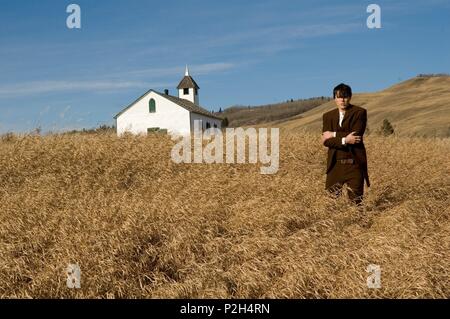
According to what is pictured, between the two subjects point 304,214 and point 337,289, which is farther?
point 304,214

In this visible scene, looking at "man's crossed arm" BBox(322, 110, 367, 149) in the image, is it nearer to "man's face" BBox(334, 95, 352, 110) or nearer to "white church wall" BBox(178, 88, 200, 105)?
"man's face" BBox(334, 95, 352, 110)

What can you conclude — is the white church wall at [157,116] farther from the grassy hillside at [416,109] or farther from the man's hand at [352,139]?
the man's hand at [352,139]

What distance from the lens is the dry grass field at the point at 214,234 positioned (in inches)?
189

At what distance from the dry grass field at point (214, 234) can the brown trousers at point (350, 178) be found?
0.60ft

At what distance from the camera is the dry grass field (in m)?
4.81

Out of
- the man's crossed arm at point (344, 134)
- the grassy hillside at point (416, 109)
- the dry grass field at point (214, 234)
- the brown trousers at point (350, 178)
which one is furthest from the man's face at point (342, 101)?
the grassy hillside at point (416, 109)

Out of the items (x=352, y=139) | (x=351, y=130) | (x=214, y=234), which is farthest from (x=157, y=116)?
(x=214, y=234)

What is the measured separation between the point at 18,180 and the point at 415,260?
27.2 feet

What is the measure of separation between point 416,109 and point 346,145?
9424cm

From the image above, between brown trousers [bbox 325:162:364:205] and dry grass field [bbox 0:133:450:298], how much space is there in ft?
0.60
